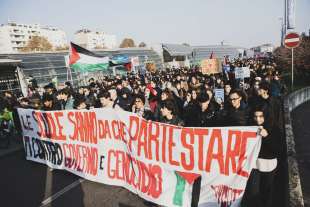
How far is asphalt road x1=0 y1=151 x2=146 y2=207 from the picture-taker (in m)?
4.83

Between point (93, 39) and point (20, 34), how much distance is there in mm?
36552

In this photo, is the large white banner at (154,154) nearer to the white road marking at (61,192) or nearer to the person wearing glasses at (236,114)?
the white road marking at (61,192)

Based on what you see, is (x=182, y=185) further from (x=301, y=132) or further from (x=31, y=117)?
(x=301, y=132)

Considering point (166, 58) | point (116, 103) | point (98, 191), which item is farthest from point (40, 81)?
point (166, 58)

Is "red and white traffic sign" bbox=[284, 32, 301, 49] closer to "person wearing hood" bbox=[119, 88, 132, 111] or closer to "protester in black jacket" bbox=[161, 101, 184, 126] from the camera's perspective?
"person wearing hood" bbox=[119, 88, 132, 111]

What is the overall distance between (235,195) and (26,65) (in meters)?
22.9

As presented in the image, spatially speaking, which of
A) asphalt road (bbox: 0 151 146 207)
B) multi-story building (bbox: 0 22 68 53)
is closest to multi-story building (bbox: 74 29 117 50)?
multi-story building (bbox: 0 22 68 53)

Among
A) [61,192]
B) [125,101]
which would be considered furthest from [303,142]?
[61,192]

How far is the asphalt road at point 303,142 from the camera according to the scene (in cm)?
486

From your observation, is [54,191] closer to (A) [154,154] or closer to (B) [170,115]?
(A) [154,154]

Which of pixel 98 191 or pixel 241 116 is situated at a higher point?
pixel 241 116

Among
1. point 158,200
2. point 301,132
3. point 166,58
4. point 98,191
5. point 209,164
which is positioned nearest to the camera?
Answer: point 209,164

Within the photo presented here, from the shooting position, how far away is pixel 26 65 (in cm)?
2302

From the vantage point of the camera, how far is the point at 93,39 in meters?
146
